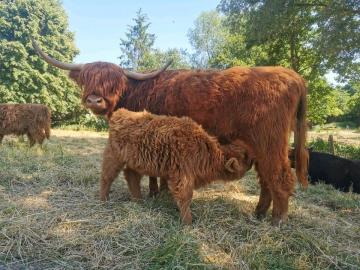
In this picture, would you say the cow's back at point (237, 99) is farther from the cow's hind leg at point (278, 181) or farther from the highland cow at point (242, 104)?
the cow's hind leg at point (278, 181)

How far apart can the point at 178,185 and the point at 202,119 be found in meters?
0.86

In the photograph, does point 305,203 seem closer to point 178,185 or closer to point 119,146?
point 178,185

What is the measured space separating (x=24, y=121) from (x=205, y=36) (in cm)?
3428

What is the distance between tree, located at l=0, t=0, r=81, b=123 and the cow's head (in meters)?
19.5

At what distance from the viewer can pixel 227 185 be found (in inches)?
216

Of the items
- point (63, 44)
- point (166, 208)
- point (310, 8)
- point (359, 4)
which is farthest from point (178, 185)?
point (63, 44)

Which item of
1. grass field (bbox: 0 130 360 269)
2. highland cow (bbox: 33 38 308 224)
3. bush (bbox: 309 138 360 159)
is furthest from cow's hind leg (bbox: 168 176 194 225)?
bush (bbox: 309 138 360 159)

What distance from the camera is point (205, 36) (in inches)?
1624

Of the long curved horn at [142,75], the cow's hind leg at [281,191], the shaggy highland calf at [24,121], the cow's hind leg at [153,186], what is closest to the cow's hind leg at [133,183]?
the cow's hind leg at [153,186]

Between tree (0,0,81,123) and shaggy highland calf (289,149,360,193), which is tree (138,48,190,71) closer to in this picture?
tree (0,0,81,123)

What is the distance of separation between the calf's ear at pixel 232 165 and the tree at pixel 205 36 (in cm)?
3756

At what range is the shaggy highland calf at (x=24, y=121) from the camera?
9.46 meters

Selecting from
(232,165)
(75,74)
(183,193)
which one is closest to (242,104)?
(232,165)

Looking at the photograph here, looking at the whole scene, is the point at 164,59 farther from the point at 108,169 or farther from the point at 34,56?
the point at 108,169
